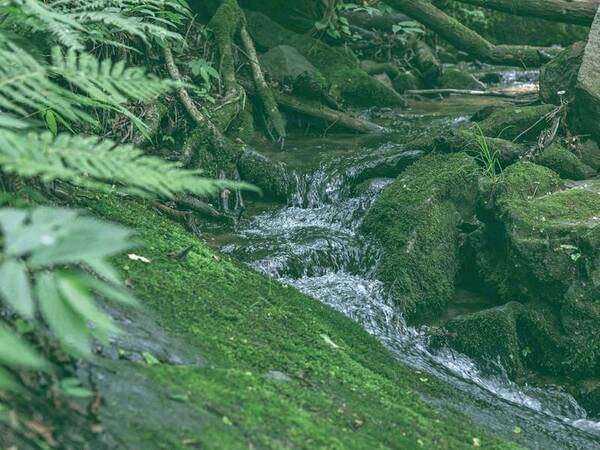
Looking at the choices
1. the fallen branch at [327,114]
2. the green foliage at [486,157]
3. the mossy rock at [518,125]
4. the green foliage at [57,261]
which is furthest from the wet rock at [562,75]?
the green foliage at [57,261]

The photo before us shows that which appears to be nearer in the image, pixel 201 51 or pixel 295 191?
pixel 295 191

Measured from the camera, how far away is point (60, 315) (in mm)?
1784

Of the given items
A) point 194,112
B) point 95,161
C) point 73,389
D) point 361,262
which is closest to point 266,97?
point 194,112

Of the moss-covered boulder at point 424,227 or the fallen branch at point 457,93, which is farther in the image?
the fallen branch at point 457,93

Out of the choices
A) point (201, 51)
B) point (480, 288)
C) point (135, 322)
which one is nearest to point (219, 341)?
point (135, 322)

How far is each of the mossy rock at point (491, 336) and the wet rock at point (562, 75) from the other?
2821 mm

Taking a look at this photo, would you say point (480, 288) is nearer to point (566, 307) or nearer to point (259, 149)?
point (566, 307)

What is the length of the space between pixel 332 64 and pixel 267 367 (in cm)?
769

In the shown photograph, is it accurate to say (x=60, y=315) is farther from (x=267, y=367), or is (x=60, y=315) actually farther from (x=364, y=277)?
(x=364, y=277)

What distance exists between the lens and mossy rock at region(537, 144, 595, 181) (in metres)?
7.16

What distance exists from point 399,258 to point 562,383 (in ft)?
4.55

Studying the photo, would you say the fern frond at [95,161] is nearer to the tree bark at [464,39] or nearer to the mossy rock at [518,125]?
the mossy rock at [518,125]

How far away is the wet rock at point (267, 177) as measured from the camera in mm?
7613

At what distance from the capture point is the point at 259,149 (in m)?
8.53
